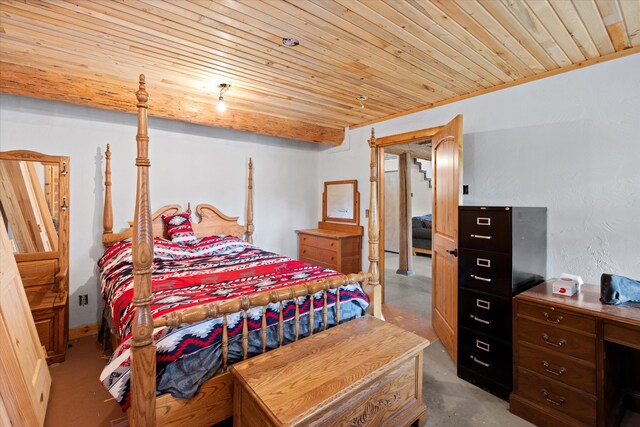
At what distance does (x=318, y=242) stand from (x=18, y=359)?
318 cm

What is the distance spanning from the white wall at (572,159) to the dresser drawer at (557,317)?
0.82 metres

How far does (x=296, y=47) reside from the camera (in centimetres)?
209

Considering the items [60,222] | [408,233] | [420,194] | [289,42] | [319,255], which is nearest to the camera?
[289,42]

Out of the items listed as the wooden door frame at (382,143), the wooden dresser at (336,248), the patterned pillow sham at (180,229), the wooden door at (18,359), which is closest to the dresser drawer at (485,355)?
the wooden door frame at (382,143)

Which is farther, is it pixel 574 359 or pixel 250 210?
pixel 250 210

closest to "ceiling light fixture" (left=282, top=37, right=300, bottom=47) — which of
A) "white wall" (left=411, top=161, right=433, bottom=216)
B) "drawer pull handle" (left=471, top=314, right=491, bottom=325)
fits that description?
"drawer pull handle" (left=471, top=314, right=491, bottom=325)

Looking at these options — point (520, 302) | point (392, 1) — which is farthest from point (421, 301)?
point (392, 1)

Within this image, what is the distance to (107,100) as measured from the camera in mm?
2740

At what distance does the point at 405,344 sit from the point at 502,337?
792mm

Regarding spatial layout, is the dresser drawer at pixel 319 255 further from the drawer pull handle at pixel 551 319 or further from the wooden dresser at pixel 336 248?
the drawer pull handle at pixel 551 319

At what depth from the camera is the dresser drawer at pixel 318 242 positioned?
13.5ft

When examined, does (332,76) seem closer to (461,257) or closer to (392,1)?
(392,1)

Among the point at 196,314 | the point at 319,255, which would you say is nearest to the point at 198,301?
the point at 196,314

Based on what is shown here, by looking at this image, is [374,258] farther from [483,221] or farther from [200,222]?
[200,222]
